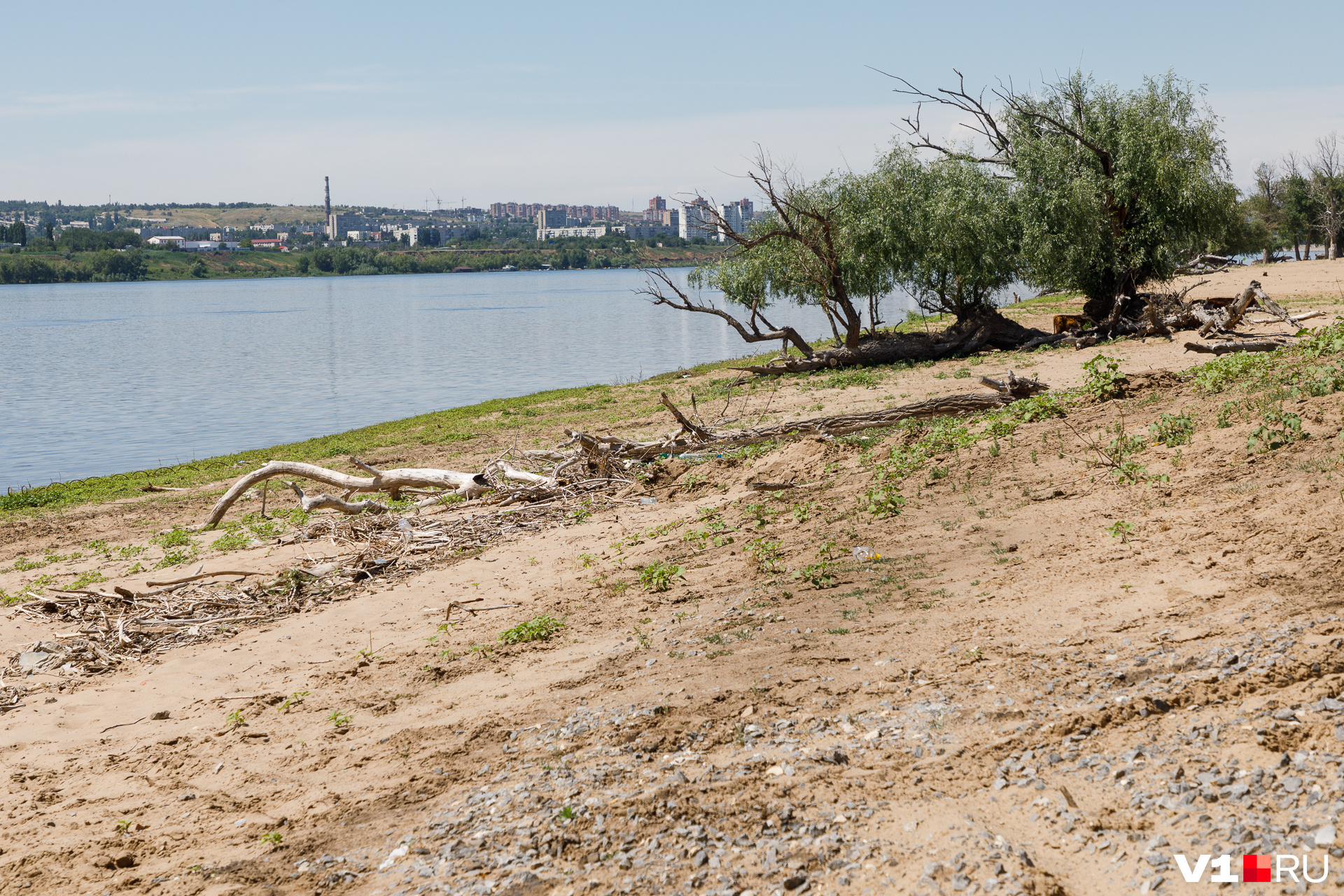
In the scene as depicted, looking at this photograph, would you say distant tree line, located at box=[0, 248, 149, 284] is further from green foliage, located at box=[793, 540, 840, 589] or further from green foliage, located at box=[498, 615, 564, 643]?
green foliage, located at box=[793, 540, 840, 589]

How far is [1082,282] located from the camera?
90.1 ft

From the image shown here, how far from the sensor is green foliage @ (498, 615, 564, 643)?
8055mm

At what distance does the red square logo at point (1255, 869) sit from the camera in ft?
12.0

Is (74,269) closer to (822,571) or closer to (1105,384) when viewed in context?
(1105,384)

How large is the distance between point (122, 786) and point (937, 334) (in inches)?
997

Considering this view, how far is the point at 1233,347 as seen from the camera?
1869 cm

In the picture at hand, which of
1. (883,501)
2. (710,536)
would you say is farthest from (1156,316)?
(710,536)

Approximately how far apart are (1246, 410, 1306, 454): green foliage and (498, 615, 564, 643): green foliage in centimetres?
639

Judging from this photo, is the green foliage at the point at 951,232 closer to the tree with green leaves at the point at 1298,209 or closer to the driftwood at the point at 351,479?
the driftwood at the point at 351,479

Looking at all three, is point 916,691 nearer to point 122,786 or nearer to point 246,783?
point 246,783

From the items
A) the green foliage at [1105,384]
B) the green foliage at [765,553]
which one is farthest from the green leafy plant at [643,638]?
the green foliage at [1105,384]

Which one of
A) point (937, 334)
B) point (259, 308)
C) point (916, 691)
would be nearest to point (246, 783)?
point (916, 691)

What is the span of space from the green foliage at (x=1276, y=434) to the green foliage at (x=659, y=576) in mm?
5299

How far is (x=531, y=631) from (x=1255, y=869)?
18.3ft
